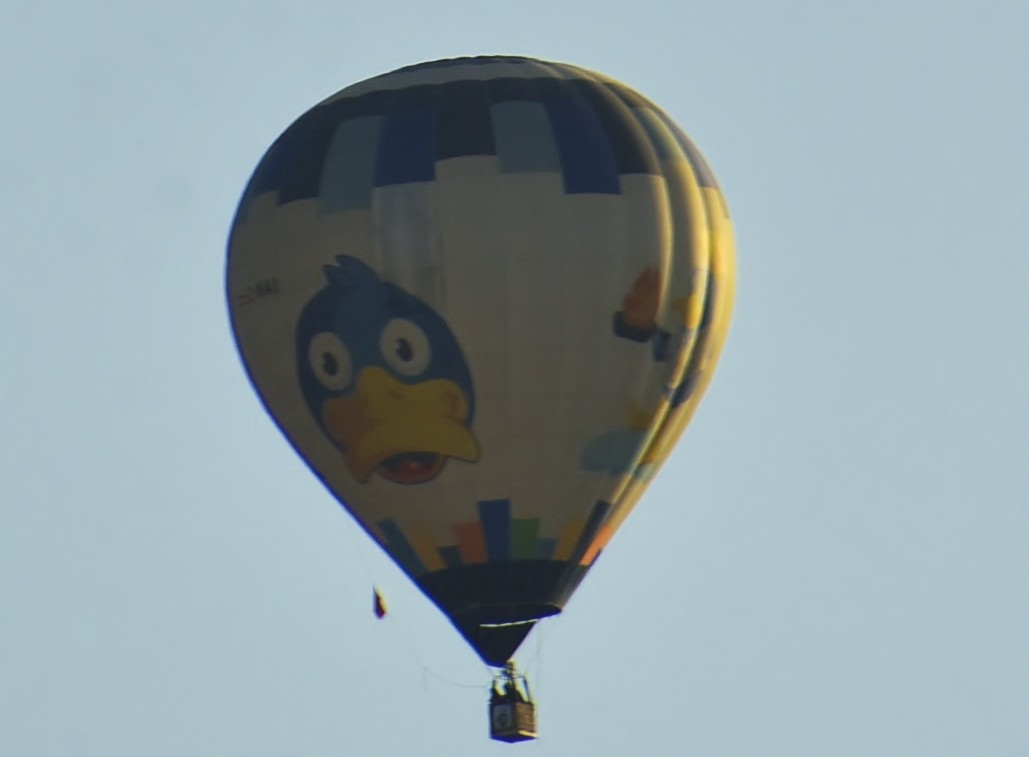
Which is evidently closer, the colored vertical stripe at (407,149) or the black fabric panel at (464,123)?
the colored vertical stripe at (407,149)

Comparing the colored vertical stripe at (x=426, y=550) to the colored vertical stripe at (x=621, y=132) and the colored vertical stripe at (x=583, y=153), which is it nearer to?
the colored vertical stripe at (x=583, y=153)

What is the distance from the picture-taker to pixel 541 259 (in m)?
111

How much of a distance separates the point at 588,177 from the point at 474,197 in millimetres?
1374

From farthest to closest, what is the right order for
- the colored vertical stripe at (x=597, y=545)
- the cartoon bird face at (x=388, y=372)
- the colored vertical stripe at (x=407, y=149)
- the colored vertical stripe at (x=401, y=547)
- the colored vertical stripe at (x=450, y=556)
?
the colored vertical stripe at (x=597, y=545) < the colored vertical stripe at (x=401, y=547) < the colored vertical stripe at (x=450, y=556) < the colored vertical stripe at (x=407, y=149) < the cartoon bird face at (x=388, y=372)

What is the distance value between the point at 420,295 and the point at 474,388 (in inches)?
47.6

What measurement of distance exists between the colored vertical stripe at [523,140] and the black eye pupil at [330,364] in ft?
9.35

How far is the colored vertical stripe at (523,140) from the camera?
111 meters

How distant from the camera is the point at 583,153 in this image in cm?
11131

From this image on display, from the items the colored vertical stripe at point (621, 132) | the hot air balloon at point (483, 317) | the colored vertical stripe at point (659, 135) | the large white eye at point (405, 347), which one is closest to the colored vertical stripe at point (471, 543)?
the hot air balloon at point (483, 317)

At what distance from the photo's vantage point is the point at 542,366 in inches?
4360

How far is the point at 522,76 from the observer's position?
368 feet

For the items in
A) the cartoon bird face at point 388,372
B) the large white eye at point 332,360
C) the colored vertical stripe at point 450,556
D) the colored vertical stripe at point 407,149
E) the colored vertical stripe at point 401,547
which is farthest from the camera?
the colored vertical stripe at point 401,547

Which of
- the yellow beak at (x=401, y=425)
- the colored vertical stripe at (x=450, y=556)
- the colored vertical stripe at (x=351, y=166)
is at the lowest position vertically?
the colored vertical stripe at (x=450, y=556)

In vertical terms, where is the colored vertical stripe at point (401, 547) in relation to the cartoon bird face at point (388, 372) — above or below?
below
